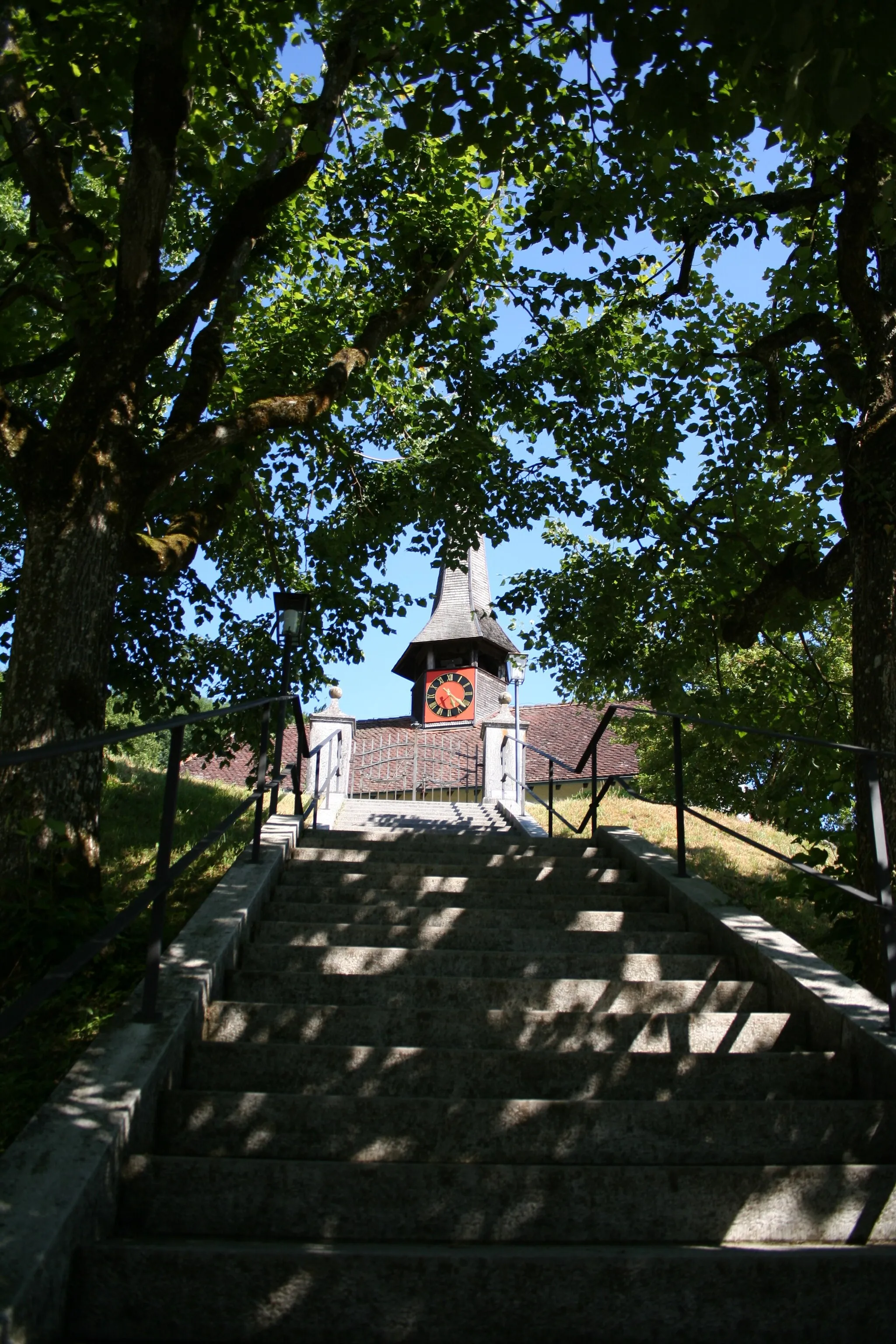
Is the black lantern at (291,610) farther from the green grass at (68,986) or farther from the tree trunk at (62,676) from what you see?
the tree trunk at (62,676)

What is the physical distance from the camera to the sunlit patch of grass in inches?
274

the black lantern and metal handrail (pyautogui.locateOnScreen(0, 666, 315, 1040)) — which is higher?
the black lantern

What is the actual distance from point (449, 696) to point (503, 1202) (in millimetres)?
32625

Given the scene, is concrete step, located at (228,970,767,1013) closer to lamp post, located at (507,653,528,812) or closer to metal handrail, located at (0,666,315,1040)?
Answer: metal handrail, located at (0,666,315,1040)

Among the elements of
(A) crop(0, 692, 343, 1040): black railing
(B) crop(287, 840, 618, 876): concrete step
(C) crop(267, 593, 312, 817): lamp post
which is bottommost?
(B) crop(287, 840, 618, 876): concrete step

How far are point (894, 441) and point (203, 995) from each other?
4.82 meters

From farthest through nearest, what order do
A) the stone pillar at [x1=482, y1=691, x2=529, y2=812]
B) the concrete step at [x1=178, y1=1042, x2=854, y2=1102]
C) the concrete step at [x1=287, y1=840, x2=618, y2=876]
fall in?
1. the stone pillar at [x1=482, y1=691, x2=529, y2=812]
2. the concrete step at [x1=287, y1=840, x2=618, y2=876]
3. the concrete step at [x1=178, y1=1042, x2=854, y2=1102]

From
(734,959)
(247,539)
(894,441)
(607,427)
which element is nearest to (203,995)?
(734,959)

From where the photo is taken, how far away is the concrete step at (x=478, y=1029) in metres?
3.89

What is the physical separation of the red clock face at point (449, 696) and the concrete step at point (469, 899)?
1127 inches

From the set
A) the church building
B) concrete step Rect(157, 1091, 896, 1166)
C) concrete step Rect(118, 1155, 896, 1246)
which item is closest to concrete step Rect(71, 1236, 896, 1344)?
concrete step Rect(118, 1155, 896, 1246)

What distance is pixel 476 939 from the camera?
4961 mm

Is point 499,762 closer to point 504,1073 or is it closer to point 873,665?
point 873,665

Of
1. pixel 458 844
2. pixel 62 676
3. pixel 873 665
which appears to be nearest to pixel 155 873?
pixel 62 676
